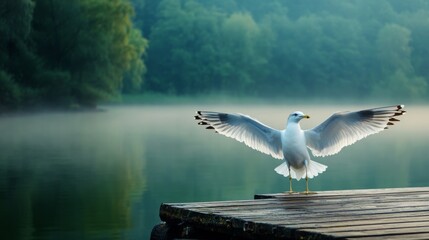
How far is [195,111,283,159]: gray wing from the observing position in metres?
7.12

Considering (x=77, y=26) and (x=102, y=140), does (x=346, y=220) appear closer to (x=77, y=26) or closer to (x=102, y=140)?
(x=102, y=140)

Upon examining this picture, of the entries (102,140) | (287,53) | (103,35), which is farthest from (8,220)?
(287,53)

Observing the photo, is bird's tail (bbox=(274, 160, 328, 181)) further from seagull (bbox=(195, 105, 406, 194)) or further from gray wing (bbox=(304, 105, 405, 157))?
gray wing (bbox=(304, 105, 405, 157))

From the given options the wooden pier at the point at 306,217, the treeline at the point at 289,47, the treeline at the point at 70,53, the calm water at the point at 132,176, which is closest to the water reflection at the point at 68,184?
the calm water at the point at 132,176

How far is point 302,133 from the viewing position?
6801 mm

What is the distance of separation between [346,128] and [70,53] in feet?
135

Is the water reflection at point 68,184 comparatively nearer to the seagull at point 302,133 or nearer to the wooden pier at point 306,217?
the seagull at point 302,133

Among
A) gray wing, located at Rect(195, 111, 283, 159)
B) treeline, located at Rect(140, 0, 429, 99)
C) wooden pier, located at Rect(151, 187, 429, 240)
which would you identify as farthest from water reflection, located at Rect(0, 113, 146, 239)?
treeline, located at Rect(140, 0, 429, 99)

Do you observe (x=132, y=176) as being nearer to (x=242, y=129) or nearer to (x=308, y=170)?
(x=242, y=129)

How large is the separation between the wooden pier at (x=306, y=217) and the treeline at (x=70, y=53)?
38.4m

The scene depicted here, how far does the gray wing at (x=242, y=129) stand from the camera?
7117mm

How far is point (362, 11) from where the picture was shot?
325 feet

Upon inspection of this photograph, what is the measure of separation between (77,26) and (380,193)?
4198cm

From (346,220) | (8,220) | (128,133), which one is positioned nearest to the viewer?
(346,220)
